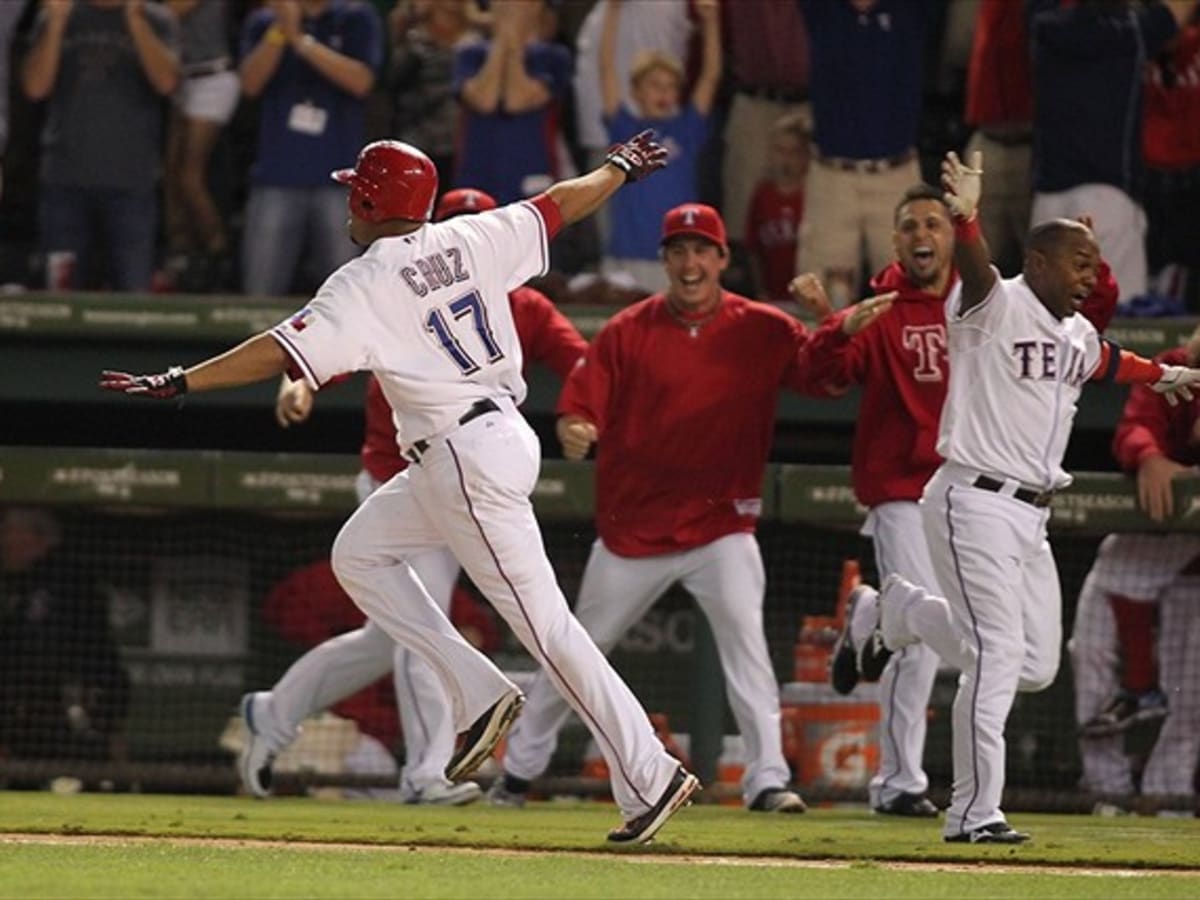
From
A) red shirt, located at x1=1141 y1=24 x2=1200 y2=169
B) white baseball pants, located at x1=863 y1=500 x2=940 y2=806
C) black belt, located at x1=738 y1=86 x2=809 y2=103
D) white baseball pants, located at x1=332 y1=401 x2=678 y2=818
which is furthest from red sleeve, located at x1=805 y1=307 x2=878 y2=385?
red shirt, located at x1=1141 y1=24 x2=1200 y2=169

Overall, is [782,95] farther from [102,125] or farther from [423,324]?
[423,324]

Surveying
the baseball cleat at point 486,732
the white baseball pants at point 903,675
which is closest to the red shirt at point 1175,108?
the white baseball pants at point 903,675

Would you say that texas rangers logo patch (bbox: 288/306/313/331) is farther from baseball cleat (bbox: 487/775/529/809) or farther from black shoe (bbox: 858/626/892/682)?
baseball cleat (bbox: 487/775/529/809)

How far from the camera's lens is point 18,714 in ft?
35.5

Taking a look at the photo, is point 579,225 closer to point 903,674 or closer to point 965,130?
point 965,130

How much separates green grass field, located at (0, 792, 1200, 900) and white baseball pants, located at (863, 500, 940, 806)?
0.75ft

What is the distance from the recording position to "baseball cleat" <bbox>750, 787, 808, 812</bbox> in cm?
903

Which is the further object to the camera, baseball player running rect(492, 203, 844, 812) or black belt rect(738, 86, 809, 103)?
black belt rect(738, 86, 809, 103)

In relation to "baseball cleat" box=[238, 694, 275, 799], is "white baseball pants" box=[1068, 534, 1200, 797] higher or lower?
higher

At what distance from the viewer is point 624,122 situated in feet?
36.6

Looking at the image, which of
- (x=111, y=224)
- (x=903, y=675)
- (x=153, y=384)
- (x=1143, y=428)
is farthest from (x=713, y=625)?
(x=111, y=224)

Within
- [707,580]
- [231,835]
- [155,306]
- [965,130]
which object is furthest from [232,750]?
[965,130]

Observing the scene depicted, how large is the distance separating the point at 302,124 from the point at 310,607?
6.49ft

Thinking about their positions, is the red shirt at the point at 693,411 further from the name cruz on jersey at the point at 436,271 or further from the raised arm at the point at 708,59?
the raised arm at the point at 708,59
